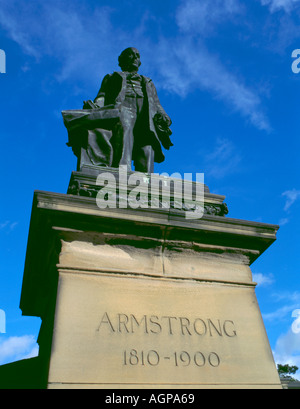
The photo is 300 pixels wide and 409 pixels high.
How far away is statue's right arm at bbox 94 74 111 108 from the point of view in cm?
639

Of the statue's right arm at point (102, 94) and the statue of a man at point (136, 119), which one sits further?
the statue's right arm at point (102, 94)

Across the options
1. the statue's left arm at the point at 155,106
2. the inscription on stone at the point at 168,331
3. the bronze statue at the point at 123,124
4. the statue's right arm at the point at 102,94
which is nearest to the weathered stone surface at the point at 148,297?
the inscription on stone at the point at 168,331

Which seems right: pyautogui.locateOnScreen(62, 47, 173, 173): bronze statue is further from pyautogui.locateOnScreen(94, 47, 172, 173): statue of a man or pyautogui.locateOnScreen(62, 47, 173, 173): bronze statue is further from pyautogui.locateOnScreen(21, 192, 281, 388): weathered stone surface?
pyautogui.locateOnScreen(21, 192, 281, 388): weathered stone surface

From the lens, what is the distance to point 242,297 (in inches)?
158

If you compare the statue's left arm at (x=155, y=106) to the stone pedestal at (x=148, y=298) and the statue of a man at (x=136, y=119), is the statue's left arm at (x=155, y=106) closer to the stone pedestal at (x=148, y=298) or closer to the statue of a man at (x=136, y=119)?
the statue of a man at (x=136, y=119)

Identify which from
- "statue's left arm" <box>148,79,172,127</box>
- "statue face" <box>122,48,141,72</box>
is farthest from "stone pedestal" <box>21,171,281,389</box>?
"statue face" <box>122,48,141,72</box>

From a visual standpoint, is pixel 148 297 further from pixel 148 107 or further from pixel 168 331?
pixel 148 107

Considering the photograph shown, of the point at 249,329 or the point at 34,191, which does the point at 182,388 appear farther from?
the point at 34,191

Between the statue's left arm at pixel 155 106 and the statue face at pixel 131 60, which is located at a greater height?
the statue face at pixel 131 60

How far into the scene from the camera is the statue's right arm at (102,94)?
6394 mm

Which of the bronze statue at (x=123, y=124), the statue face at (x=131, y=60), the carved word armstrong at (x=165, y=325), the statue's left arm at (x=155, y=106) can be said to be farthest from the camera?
the statue face at (x=131, y=60)

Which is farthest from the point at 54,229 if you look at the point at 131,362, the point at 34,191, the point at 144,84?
the point at 144,84
